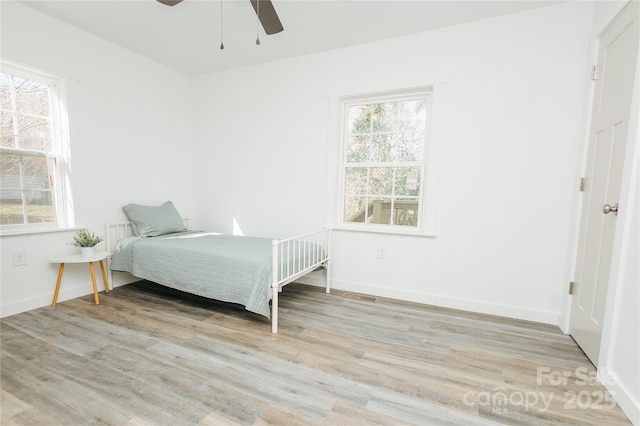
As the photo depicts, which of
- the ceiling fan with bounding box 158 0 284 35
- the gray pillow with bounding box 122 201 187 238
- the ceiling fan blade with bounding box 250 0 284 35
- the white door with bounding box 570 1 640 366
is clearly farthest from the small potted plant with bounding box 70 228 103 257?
the white door with bounding box 570 1 640 366

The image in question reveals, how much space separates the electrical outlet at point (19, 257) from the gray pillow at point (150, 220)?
823mm

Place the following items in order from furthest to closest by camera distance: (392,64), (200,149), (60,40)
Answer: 1. (200,149)
2. (392,64)
3. (60,40)

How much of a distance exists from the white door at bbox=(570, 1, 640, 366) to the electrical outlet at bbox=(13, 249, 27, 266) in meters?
4.17

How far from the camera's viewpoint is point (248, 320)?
2199 mm

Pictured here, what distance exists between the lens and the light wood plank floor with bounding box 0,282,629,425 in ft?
4.15

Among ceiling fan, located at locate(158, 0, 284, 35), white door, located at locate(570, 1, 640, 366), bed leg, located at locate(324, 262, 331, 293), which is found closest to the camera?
white door, located at locate(570, 1, 640, 366)

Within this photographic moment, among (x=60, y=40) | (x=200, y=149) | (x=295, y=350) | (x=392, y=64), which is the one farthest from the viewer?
(x=200, y=149)

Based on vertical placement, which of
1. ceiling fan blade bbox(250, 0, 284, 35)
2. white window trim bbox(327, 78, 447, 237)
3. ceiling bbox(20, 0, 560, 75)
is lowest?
white window trim bbox(327, 78, 447, 237)

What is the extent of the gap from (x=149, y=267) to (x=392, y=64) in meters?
2.99

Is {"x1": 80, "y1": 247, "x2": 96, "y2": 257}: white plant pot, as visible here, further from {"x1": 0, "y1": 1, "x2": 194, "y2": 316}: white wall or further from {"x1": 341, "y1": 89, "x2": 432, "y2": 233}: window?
{"x1": 341, "y1": 89, "x2": 432, "y2": 233}: window

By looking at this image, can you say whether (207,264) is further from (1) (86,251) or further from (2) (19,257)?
(2) (19,257)

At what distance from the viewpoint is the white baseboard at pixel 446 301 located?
2.22m

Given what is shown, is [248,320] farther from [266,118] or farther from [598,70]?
[598,70]

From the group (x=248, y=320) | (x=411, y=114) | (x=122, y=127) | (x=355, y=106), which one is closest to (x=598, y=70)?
(x=411, y=114)
